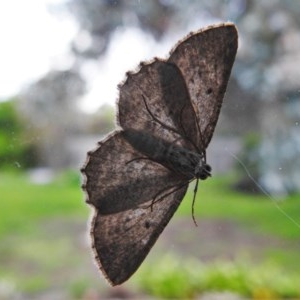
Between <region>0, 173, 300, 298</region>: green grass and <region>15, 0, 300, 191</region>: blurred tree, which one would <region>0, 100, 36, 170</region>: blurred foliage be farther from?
<region>0, 173, 300, 298</region>: green grass

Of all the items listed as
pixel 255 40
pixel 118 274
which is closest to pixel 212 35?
pixel 118 274

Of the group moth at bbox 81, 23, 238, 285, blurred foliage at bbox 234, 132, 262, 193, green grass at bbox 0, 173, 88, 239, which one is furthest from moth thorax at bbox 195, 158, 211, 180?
green grass at bbox 0, 173, 88, 239

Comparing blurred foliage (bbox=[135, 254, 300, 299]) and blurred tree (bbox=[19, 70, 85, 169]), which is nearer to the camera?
blurred tree (bbox=[19, 70, 85, 169])

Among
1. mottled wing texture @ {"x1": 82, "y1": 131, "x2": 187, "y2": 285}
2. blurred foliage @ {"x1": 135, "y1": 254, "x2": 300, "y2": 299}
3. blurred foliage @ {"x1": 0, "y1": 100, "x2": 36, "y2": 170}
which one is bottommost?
mottled wing texture @ {"x1": 82, "y1": 131, "x2": 187, "y2": 285}

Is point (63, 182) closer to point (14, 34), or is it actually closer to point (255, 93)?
point (255, 93)

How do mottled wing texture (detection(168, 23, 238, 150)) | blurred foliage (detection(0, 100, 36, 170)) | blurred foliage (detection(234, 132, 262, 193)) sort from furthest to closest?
1. blurred foliage (detection(234, 132, 262, 193))
2. blurred foliage (detection(0, 100, 36, 170))
3. mottled wing texture (detection(168, 23, 238, 150))

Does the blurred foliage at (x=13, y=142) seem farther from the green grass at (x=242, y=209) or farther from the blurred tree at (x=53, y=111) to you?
the green grass at (x=242, y=209)

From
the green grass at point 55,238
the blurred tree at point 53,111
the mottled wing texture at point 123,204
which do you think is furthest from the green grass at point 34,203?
the mottled wing texture at point 123,204
